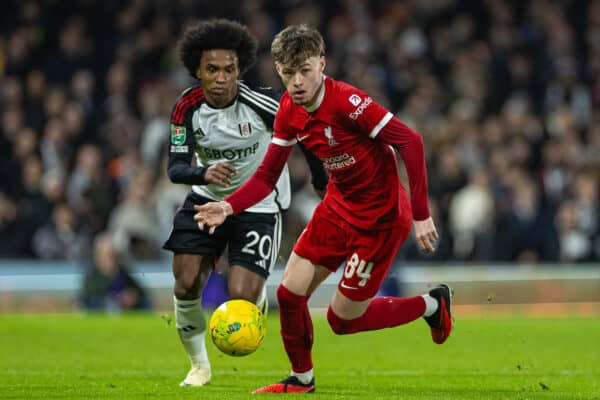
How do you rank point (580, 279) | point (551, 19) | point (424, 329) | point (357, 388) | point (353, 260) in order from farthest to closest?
point (551, 19)
point (580, 279)
point (424, 329)
point (357, 388)
point (353, 260)

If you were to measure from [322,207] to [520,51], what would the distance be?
13.2 metres

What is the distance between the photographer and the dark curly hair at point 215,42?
9.00 meters

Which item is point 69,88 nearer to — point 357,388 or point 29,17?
point 29,17

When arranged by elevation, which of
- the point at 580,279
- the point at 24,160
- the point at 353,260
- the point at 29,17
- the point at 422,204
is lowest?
the point at 580,279

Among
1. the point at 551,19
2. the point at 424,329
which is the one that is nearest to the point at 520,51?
the point at 551,19

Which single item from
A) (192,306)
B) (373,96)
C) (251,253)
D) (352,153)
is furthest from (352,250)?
(373,96)

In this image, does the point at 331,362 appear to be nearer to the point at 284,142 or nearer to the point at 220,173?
the point at 284,142

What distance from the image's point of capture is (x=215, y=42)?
29.5 ft

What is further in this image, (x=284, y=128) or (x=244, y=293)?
(x=244, y=293)

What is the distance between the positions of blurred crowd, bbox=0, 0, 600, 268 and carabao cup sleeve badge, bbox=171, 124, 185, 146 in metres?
7.67

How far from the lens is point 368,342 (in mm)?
14055

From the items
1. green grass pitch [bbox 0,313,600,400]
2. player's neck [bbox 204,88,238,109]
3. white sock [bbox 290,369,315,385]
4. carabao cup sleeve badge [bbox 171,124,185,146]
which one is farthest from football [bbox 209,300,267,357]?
player's neck [bbox 204,88,238,109]

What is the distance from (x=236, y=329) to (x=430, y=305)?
1.63 metres

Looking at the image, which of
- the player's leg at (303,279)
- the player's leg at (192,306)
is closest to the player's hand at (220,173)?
the player's leg at (303,279)
